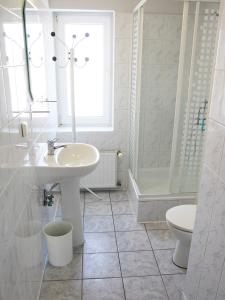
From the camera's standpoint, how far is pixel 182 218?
2.07m

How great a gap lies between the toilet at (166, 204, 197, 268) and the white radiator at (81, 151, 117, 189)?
3.74ft

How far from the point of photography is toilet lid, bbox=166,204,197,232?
78.1 inches

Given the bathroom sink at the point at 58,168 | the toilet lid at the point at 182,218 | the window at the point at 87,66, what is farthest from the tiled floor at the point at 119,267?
the window at the point at 87,66

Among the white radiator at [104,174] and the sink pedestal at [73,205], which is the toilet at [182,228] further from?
the white radiator at [104,174]

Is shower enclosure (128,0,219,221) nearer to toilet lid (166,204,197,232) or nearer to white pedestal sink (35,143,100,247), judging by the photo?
toilet lid (166,204,197,232)

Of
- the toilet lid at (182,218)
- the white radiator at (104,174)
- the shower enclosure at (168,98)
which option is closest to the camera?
the toilet lid at (182,218)

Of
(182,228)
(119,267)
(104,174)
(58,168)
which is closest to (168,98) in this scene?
(104,174)

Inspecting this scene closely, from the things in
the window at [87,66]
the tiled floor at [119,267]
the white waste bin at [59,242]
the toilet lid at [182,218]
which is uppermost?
the window at [87,66]

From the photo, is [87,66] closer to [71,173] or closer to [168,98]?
[168,98]

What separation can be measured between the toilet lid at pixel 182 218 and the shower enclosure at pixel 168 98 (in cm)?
50

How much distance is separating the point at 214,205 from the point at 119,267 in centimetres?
114

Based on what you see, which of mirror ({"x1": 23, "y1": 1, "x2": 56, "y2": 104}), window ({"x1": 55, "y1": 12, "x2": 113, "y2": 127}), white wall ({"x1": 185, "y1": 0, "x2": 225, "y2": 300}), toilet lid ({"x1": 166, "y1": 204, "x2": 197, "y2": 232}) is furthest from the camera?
window ({"x1": 55, "y1": 12, "x2": 113, "y2": 127})

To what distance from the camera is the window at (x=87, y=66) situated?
9.65 feet

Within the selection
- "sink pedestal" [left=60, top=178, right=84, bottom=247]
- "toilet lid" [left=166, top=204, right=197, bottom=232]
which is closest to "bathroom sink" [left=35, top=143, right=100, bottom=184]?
"sink pedestal" [left=60, top=178, right=84, bottom=247]
